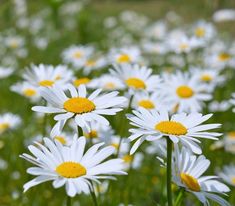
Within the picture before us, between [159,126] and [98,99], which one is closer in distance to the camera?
[159,126]

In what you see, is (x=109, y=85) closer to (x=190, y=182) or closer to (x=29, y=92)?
(x=29, y=92)

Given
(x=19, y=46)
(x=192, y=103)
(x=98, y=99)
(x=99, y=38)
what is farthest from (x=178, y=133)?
(x=99, y=38)

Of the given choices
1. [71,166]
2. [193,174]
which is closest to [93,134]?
[193,174]

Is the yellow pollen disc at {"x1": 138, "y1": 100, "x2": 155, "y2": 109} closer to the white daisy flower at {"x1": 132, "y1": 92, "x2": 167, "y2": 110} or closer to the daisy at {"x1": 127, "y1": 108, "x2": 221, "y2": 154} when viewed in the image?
the white daisy flower at {"x1": 132, "y1": 92, "x2": 167, "y2": 110}

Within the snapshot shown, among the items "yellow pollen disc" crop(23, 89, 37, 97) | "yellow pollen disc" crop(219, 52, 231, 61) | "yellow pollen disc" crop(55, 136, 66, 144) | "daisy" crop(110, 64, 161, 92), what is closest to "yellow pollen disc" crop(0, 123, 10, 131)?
"yellow pollen disc" crop(23, 89, 37, 97)

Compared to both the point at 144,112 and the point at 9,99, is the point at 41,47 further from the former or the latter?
the point at 144,112

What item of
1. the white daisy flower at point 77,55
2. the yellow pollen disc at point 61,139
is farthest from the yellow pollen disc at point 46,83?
the white daisy flower at point 77,55
